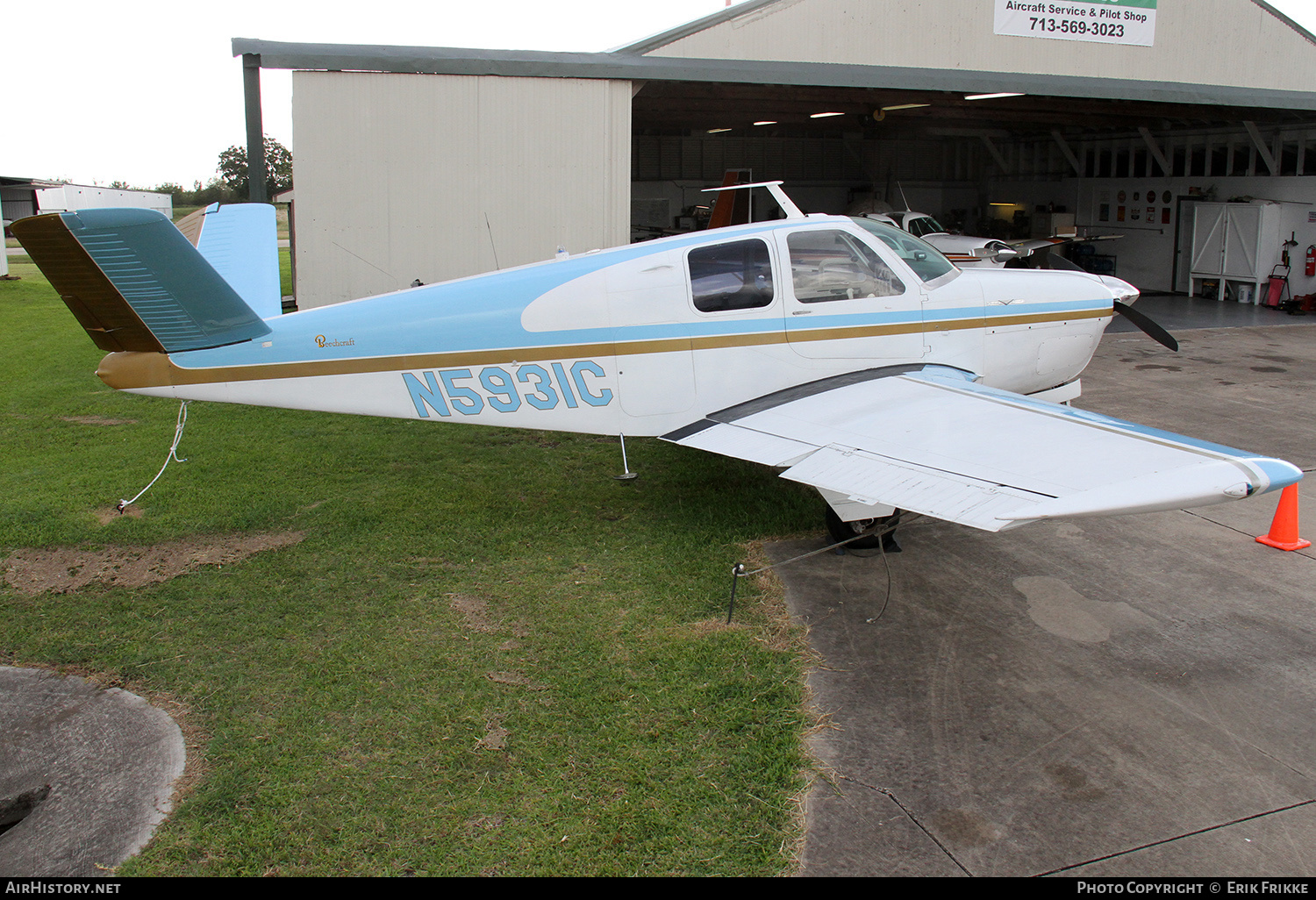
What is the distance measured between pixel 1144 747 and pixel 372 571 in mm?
4554

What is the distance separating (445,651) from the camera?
199 inches

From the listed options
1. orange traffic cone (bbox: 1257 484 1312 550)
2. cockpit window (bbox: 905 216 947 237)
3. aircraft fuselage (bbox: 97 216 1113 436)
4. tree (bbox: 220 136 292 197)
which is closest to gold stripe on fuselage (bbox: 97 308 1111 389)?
aircraft fuselage (bbox: 97 216 1113 436)

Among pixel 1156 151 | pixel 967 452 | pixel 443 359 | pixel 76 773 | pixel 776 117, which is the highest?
pixel 776 117

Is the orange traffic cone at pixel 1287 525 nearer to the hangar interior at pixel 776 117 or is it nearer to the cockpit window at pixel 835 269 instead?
the cockpit window at pixel 835 269

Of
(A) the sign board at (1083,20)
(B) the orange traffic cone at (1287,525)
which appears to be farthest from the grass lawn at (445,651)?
(A) the sign board at (1083,20)

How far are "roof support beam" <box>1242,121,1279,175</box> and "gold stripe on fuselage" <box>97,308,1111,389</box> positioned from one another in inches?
661

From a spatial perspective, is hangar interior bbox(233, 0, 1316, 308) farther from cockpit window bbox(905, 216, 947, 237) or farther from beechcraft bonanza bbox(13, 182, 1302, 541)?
beechcraft bonanza bbox(13, 182, 1302, 541)

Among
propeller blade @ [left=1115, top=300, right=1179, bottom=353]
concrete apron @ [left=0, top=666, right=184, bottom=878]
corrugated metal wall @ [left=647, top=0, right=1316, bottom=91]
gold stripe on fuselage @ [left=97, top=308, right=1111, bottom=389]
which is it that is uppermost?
corrugated metal wall @ [left=647, top=0, right=1316, bottom=91]

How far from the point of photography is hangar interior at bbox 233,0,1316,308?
11.0 meters

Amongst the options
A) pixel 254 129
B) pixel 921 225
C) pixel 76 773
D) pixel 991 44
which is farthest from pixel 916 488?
pixel 921 225

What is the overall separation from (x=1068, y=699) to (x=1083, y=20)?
13509 millimetres

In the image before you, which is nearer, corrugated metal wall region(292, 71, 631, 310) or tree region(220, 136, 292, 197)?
corrugated metal wall region(292, 71, 631, 310)

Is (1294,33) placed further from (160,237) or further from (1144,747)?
(160,237)

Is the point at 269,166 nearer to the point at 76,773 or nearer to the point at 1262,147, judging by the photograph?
the point at 1262,147
